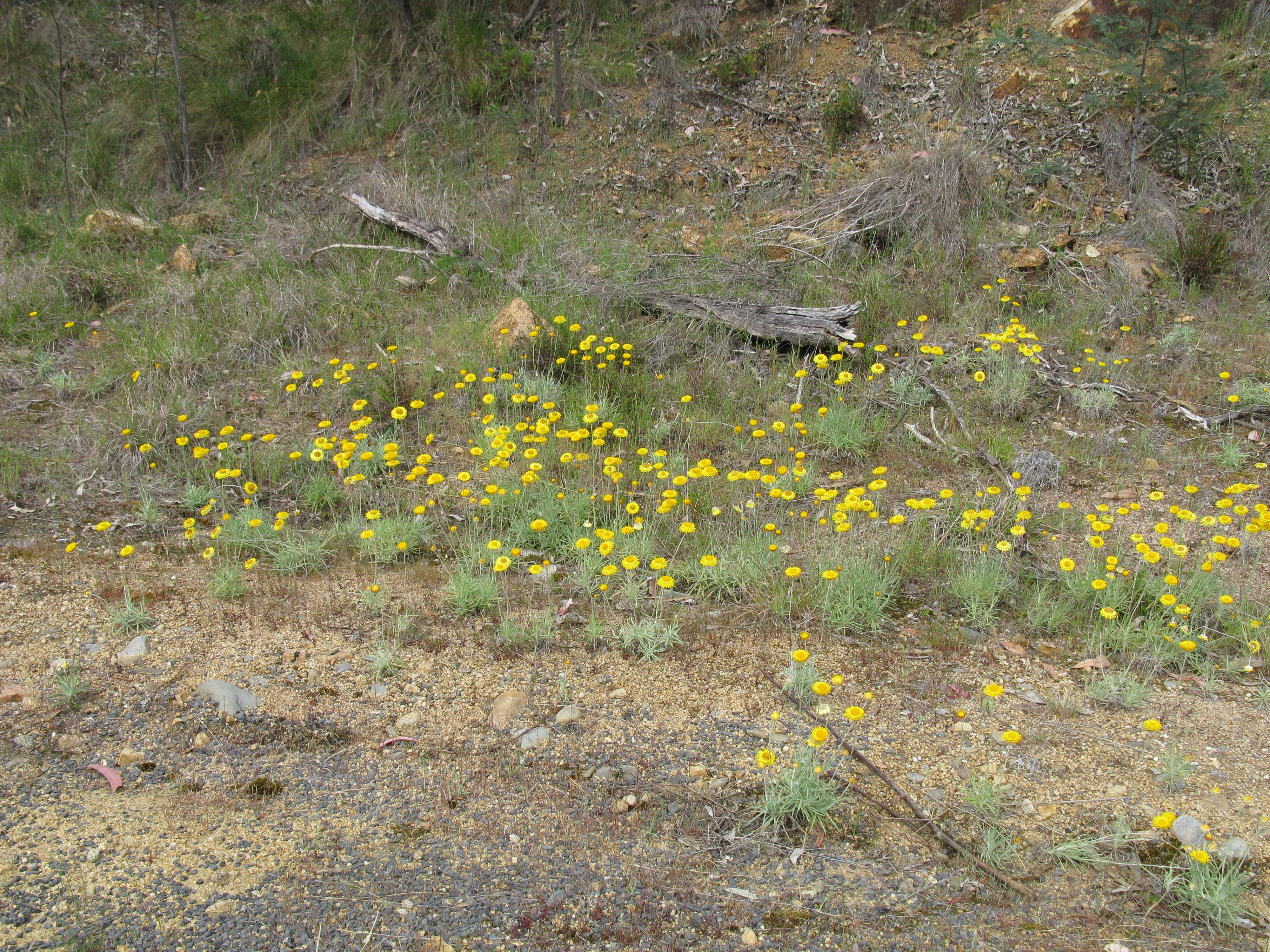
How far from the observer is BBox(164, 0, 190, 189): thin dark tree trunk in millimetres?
7855

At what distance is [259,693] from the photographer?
2965 millimetres

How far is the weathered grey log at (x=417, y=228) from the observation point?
21.6 ft

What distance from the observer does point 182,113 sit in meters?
8.06

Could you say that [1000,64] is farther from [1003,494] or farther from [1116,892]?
[1116,892]

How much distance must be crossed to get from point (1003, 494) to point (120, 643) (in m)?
3.99

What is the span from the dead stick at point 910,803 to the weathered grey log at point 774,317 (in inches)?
117

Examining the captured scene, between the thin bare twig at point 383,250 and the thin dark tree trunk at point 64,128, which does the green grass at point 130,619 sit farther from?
the thin dark tree trunk at point 64,128

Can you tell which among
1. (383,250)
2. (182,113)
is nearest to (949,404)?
(383,250)

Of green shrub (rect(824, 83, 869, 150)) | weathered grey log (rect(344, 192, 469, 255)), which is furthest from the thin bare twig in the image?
green shrub (rect(824, 83, 869, 150))

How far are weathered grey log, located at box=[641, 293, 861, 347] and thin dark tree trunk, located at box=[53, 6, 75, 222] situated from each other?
19.0 feet

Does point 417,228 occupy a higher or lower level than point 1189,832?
higher

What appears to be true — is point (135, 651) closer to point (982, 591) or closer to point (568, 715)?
point (568, 715)

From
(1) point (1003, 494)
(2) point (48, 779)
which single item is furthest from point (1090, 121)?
(2) point (48, 779)

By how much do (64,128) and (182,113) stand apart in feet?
3.59
